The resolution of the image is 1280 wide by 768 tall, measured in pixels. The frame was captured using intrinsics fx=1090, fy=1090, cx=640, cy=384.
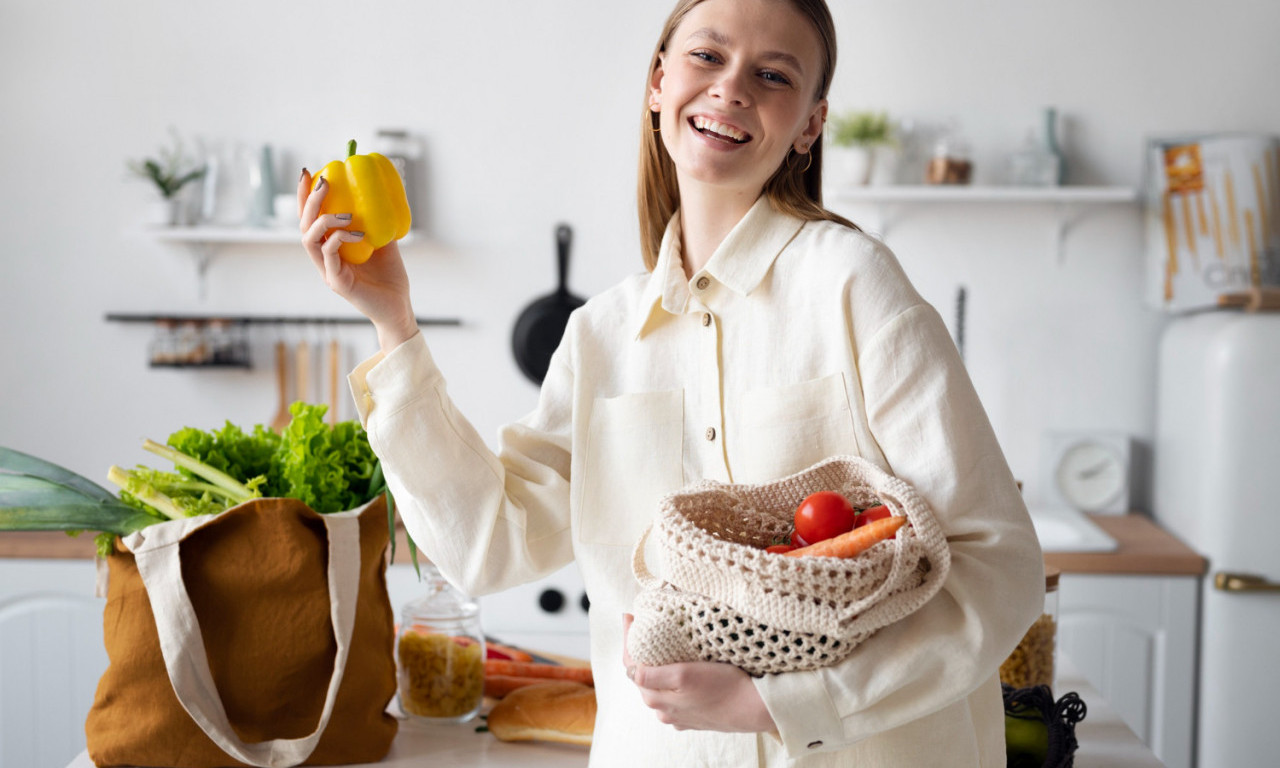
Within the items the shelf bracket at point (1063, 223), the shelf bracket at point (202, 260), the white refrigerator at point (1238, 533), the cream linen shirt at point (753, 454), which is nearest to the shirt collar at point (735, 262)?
the cream linen shirt at point (753, 454)

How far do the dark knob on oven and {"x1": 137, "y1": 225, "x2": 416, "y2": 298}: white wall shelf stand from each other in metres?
0.93

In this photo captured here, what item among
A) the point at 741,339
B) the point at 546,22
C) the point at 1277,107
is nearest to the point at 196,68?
the point at 546,22

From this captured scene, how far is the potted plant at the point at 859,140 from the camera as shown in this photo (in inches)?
107

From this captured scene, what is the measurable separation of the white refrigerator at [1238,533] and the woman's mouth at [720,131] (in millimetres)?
1814

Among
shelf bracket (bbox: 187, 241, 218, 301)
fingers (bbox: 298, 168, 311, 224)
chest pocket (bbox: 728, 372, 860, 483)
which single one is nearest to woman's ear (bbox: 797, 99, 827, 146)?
chest pocket (bbox: 728, 372, 860, 483)

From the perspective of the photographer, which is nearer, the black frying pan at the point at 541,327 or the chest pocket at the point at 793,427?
the chest pocket at the point at 793,427

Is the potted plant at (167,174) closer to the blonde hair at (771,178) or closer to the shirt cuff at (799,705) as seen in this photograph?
the blonde hair at (771,178)

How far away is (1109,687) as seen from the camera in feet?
8.10

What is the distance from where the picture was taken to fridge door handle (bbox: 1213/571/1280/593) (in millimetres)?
2342

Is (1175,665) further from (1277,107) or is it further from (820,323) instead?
(820,323)

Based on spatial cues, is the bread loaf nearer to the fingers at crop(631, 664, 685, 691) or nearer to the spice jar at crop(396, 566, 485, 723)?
the spice jar at crop(396, 566, 485, 723)

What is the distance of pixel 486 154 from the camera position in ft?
9.53

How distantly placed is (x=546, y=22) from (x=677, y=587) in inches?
93.0

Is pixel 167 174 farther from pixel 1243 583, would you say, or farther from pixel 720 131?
pixel 1243 583
